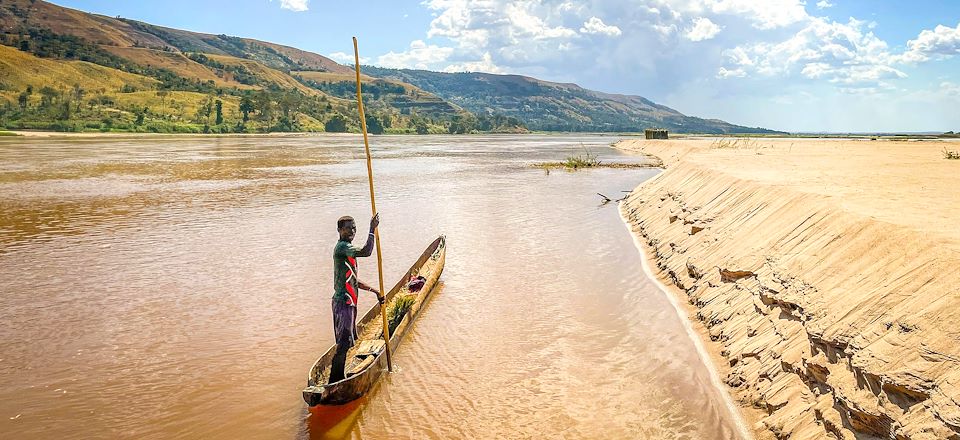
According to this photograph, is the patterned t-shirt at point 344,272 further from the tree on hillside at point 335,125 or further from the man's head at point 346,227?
the tree on hillside at point 335,125

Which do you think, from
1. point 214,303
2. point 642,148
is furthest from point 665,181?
point 642,148

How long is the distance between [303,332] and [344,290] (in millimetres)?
3400

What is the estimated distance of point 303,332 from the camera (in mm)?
11375

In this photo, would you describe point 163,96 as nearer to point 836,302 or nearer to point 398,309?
point 398,309

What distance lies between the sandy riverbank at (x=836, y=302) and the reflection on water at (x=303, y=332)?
2.88 feet

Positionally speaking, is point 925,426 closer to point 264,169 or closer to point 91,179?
point 91,179

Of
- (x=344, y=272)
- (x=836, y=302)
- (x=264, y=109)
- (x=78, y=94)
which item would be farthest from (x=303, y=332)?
(x=264, y=109)

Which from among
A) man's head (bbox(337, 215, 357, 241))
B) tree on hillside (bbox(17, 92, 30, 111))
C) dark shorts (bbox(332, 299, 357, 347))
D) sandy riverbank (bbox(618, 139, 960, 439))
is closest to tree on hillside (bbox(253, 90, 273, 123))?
tree on hillside (bbox(17, 92, 30, 111))

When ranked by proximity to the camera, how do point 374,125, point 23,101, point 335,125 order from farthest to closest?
point 374,125
point 335,125
point 23,101

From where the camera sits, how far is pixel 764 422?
7176 mm

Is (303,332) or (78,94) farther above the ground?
(78,94)

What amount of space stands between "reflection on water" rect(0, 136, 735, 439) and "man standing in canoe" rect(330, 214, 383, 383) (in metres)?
0.73

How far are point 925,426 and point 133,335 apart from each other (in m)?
12.1

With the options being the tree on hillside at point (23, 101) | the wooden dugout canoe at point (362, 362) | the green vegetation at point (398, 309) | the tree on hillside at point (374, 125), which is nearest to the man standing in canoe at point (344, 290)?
the wooden dugout canoe at point (362, 362)
